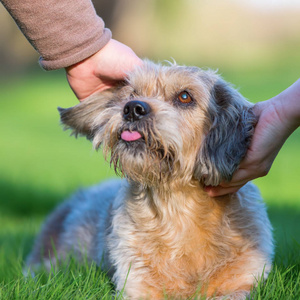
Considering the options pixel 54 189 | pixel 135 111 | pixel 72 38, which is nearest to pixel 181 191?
pixel 135 111

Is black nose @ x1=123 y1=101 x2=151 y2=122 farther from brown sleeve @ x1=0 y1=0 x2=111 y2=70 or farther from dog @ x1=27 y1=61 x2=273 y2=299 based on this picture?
brown sleeve @ x1=0 y1=0 x2=111 y2=70

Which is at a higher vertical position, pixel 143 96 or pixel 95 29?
pixel 95 29

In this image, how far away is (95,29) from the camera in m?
3.90

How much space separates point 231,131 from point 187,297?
1.09 m

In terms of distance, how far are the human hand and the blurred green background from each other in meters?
1.64

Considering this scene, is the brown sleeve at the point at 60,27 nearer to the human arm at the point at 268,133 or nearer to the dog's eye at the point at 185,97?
the dog's eye at the point at 185,97

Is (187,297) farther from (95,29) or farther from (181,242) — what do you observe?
(95,29)

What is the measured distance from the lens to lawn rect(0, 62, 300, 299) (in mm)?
3434

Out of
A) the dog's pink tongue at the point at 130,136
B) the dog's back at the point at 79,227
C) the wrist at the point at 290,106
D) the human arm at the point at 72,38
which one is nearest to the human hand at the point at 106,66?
the human arm at the point at 72,38

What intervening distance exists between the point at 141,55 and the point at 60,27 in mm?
20194

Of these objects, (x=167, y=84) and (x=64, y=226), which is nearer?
(x=167, y=84)

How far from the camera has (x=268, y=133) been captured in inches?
132

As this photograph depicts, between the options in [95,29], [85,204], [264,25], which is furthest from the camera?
[264,25]

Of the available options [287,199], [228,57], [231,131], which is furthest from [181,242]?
[228,57]
